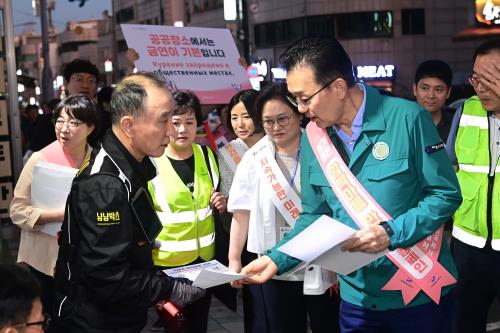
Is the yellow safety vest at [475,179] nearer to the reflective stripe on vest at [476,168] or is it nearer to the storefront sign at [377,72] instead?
the reflective stripe on vest at [476,168]

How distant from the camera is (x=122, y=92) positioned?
3.28 m

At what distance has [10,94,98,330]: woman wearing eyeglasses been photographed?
467 cm

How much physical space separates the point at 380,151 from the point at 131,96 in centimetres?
111

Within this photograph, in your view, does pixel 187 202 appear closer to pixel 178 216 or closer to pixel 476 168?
pixel 178 216

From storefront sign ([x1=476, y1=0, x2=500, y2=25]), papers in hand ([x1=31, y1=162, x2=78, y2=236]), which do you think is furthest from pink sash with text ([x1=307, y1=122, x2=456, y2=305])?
storefront sign ([x1=476, y1=0, x2=500, y2=25])

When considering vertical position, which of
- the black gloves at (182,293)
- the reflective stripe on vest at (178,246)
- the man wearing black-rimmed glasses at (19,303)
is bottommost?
the reflective stripe on vest at (178,246)

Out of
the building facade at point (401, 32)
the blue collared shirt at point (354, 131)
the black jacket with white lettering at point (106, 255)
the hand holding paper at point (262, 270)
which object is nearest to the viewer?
the black jacket with white lettering at point (106, 255)

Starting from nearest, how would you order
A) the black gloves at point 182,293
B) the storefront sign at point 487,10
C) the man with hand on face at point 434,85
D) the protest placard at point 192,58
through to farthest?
the black gloves at point 182,293, the man with hand on face at point 434,85, the protest placard at point 192,58, the storefront sign at point 487,10

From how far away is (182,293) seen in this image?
3246mm

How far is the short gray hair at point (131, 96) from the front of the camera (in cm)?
324

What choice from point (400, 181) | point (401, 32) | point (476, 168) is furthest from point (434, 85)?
point (401, 32)

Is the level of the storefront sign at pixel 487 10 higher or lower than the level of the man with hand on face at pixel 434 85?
higher

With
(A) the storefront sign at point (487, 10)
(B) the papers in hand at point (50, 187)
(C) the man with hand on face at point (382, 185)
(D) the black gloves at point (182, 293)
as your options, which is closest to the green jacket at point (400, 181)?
(C) the man with hand on face at point (382, 185)

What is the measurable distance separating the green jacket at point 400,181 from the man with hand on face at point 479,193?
0.82m
